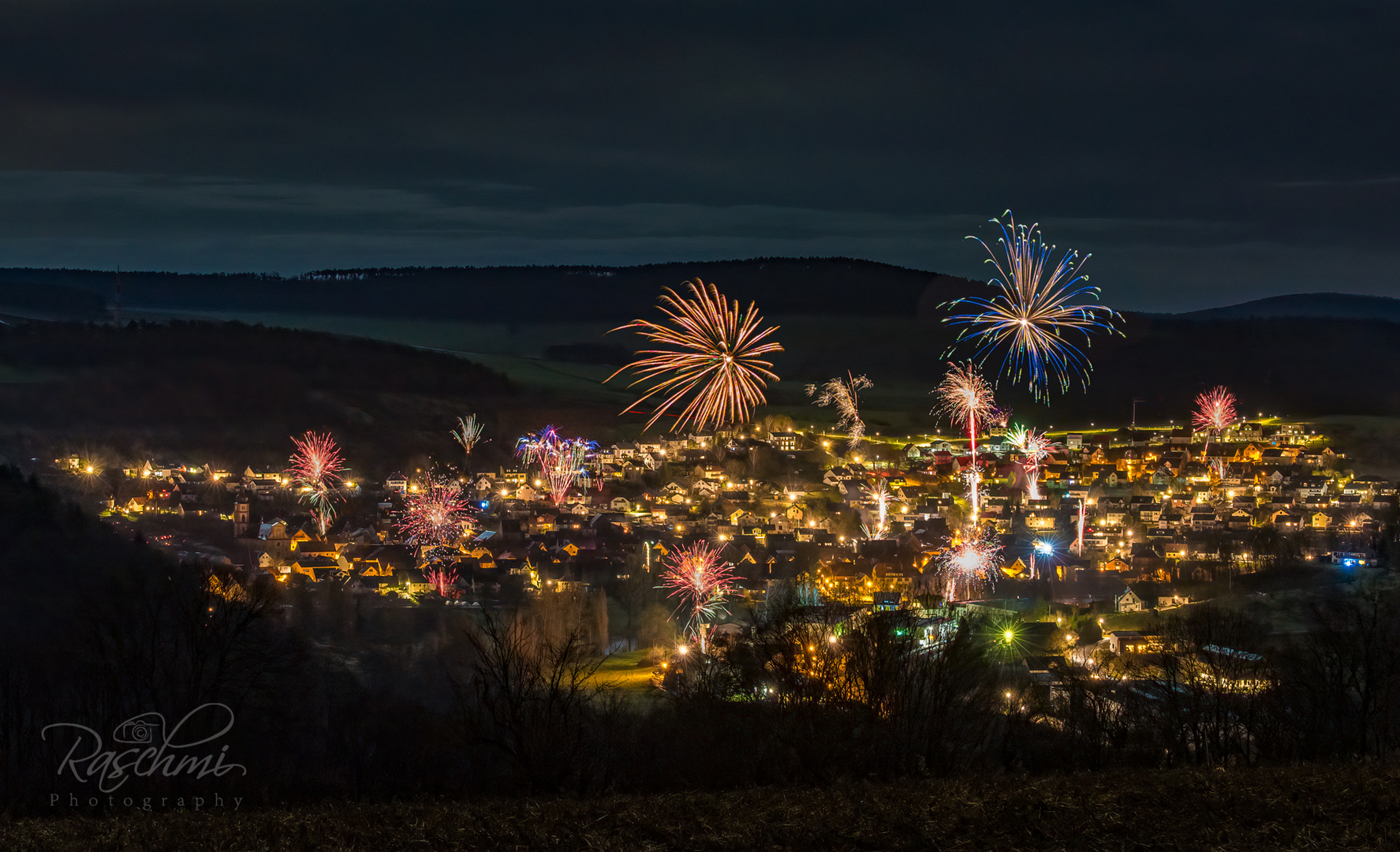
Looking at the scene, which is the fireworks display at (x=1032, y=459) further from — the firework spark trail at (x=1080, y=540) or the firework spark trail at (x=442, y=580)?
the firework spark trail at (x=442, y=580)

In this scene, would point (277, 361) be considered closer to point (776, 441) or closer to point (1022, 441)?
point (776, 441)

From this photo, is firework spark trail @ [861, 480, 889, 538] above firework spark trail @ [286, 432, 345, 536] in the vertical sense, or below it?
below

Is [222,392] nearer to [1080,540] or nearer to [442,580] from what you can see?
[442,580]

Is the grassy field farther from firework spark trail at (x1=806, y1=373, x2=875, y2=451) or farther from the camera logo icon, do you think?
firework spark trail at (x1=806, y1=373, x2=875, y2=451)

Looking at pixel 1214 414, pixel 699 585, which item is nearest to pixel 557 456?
pixel 699 585

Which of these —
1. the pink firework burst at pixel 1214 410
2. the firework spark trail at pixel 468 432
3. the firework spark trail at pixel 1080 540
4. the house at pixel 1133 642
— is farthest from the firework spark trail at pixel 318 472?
the pink firework burst at pixel 1214 410

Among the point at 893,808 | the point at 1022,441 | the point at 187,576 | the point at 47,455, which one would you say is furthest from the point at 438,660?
the point at 1022,441

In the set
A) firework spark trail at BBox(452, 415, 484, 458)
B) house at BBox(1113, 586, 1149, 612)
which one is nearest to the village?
house at BBox(1113, 586, 1149, 612)
